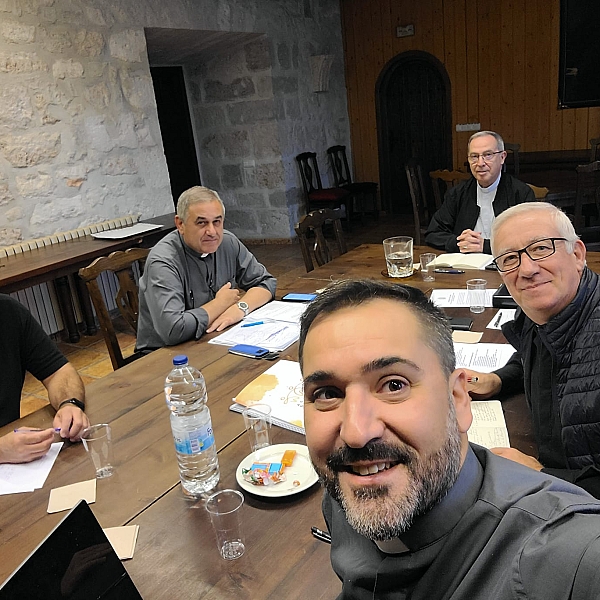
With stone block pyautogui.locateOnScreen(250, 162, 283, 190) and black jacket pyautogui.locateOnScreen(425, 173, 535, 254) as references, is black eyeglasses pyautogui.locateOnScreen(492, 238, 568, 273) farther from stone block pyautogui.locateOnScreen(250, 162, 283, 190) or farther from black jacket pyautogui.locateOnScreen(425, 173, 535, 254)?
stone block pyautogui.locateOnScreen(250, 162, 283, 190)

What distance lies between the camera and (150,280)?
2375mm

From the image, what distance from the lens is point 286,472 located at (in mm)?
1268

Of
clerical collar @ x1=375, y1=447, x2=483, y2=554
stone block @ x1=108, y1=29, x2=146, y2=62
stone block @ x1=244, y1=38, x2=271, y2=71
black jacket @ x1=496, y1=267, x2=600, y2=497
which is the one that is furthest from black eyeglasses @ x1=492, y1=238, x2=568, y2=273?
stone block @ x1=244, y1=38, x2=271, y2=71

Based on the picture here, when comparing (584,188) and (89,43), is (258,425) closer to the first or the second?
(584,188)

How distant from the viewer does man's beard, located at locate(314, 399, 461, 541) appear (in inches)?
27.6

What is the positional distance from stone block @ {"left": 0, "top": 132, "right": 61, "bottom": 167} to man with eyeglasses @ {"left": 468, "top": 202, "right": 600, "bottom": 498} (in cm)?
344

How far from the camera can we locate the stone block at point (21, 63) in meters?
3.71

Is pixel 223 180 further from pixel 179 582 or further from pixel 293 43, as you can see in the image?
pixel 179 582

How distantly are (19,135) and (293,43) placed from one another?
142 inches

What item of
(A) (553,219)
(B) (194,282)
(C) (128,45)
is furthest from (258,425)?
(C) (128,45)

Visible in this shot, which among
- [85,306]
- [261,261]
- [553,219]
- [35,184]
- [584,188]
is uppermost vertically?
[35,184]

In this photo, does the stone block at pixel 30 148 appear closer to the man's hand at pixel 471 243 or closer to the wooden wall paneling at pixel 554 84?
the man's hand at pixel 471 243

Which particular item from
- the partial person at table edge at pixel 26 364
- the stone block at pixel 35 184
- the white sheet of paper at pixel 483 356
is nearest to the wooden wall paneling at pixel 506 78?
the stone block at pixel 35 184

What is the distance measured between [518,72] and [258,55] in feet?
9.60
